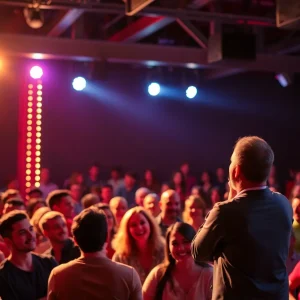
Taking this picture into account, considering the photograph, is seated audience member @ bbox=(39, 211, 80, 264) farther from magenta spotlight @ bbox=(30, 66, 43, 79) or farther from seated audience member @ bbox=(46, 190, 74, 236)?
magenta spotlight @ bbox=(30, 66, 43, 79)

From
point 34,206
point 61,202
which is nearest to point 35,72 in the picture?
point 34,206

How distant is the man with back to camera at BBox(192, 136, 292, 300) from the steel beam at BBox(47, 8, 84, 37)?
18.0ft

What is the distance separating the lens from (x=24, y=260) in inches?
153

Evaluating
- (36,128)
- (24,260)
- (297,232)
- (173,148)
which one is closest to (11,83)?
(36,128)

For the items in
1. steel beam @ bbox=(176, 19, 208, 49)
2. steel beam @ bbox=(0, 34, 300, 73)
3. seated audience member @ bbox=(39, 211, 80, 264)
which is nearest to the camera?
seated audience member @ bbox=(39, 211, 80, 264)

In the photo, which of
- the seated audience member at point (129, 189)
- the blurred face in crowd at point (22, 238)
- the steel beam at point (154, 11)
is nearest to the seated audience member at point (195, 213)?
the steel beam at point (154, 11)

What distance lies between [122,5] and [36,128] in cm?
500

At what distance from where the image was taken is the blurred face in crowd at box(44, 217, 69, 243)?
481cm

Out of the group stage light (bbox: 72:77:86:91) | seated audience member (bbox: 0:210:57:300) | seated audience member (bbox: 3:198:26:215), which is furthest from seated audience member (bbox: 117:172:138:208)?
seated audience member (bbox: 0:210:57:300)

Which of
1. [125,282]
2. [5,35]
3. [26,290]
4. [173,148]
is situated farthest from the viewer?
[173,148]

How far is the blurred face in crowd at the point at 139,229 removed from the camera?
4.89 m

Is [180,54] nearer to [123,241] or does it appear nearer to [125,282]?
[123,241]

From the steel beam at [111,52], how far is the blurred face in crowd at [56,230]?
4.61m

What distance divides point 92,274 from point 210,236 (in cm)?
69
